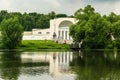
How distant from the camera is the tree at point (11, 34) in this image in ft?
234

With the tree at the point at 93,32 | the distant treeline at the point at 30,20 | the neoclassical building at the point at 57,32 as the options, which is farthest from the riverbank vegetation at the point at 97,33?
the distant treeline at the point at 30,20

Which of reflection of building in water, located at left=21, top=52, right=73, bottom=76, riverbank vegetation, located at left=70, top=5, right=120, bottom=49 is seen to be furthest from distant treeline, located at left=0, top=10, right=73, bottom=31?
reflection of building in water, located at left=21, top=52, right=73, bottom=76

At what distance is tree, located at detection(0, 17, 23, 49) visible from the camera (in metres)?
71.4

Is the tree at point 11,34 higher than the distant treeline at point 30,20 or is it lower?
lower

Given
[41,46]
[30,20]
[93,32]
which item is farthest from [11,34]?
[30,20]

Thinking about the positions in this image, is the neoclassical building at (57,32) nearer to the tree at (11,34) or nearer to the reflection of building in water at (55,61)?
the tree at (11,34)

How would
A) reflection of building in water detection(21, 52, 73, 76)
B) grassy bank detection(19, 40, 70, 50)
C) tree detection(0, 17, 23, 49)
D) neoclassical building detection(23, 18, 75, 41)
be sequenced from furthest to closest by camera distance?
neoclassical building detection(23, 18, 75, 41), grassy bank detection(19, 40, 70, 50), tree detection(0, 17, 23, 49), reflection of building in water detection(21, 52, 73, 76)

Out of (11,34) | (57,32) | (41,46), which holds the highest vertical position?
(57,32)

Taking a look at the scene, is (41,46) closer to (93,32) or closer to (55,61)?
(93,32)

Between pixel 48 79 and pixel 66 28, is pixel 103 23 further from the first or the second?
pixel 48 79

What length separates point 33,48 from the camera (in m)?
73.8

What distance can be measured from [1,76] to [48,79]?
3619 mm

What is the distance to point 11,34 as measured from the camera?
7200cm

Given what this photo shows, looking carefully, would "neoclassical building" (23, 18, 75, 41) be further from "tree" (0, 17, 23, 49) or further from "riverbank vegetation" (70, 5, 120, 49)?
"tree" (0, 17, 23, 49)
